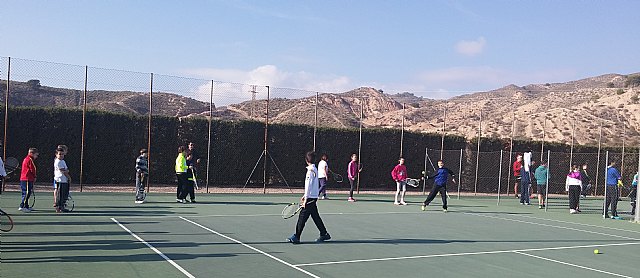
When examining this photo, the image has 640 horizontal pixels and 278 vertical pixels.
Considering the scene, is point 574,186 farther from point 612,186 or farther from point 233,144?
point 233,144

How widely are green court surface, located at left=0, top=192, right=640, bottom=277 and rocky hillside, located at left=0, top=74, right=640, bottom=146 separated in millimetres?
18470

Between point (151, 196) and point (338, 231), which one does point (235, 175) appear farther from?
point (338, 231)

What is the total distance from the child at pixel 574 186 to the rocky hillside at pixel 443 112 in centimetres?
1495

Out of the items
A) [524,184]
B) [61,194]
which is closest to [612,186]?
[524,184]

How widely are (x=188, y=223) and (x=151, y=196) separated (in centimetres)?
860

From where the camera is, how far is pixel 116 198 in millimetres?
21469

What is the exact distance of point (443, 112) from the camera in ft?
217

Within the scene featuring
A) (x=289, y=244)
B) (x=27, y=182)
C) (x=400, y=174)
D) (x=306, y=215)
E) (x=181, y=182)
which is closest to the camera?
(x=289, y=244)

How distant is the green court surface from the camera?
31.7 ft

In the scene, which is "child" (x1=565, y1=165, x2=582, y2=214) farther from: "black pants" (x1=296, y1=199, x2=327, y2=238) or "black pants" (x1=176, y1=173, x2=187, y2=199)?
"black pants" (x1=176, y1=173, x2=187, y2=199)

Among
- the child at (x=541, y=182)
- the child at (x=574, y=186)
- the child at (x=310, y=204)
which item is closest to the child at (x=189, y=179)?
the child at (x=310, y=204)

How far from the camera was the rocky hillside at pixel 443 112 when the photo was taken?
38906mm

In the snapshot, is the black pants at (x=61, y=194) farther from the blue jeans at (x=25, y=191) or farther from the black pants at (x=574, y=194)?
the black pants at (x=574, y=194)

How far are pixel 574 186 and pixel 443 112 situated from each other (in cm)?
4417
